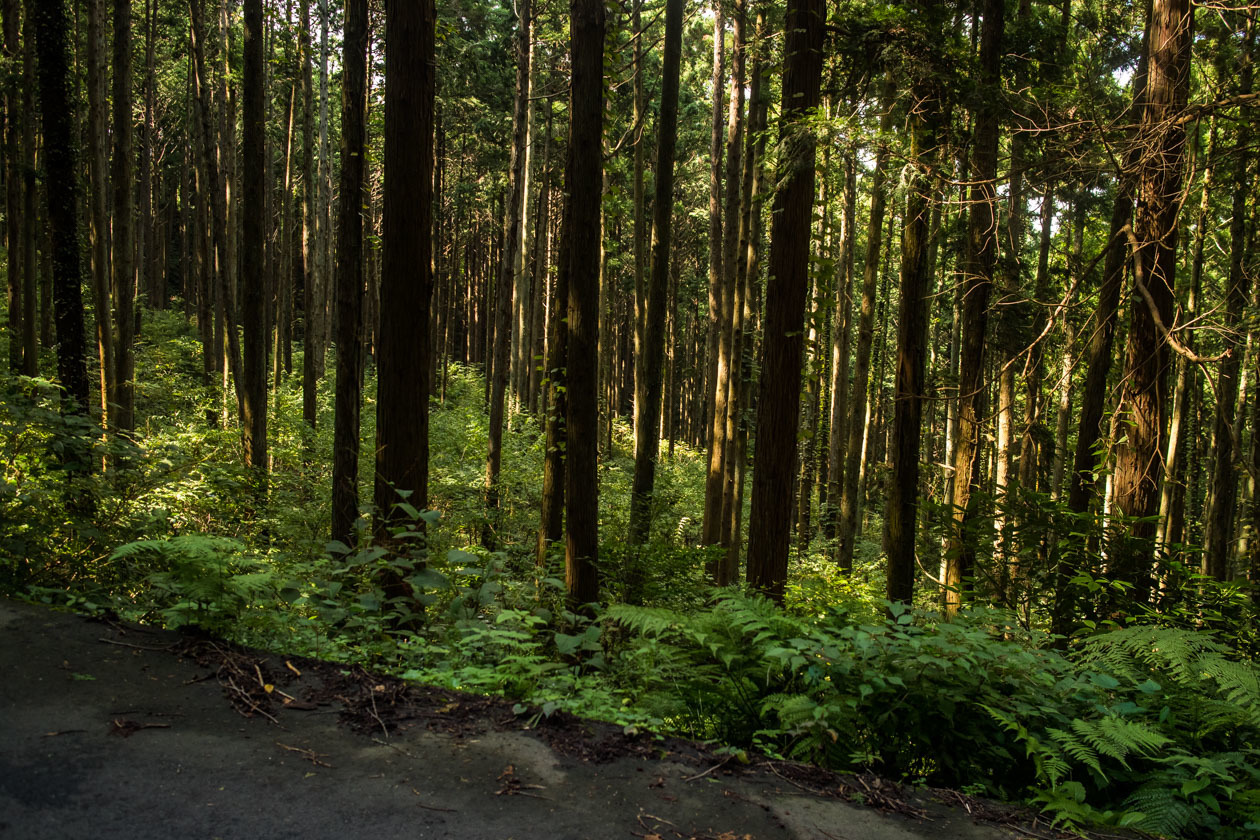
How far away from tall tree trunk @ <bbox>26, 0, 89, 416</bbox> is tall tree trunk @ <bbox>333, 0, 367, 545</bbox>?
3529 millimetres

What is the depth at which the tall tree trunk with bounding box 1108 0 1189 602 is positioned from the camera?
6496 millimetres

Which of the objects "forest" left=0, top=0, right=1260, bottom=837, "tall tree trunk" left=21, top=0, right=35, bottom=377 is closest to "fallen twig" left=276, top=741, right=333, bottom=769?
"forest" left=0, top=0, right=1260, bottom=837

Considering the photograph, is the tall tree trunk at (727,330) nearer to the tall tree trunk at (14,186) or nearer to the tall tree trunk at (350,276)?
the tall tree trunk at (350,276)

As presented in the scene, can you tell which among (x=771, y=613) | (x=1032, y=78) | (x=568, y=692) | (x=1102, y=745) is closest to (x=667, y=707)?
(x=568, y=692)

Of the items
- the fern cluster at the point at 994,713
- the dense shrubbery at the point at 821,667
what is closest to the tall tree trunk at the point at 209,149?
the dense shrubbery at the point at 821,667

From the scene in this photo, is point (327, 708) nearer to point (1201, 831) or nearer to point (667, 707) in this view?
point (667, 707)

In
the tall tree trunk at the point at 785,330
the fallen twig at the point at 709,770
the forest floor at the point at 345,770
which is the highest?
the tall tree trunk at the point at 785,330

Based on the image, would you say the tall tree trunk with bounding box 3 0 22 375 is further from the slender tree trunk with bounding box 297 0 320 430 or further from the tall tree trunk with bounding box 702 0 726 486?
the tall tree trunk with bounding box 702 0 726 486

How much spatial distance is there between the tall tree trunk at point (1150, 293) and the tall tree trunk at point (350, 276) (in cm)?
796

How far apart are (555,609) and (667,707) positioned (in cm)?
324

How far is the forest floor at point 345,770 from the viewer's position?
2.68 meters

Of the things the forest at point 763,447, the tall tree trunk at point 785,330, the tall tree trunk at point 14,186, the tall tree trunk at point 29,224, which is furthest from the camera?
the tall tree trunk at point 14,186

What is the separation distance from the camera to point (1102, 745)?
3.32m

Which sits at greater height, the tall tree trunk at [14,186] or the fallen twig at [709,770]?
the tall tree trunk at [14,186]
